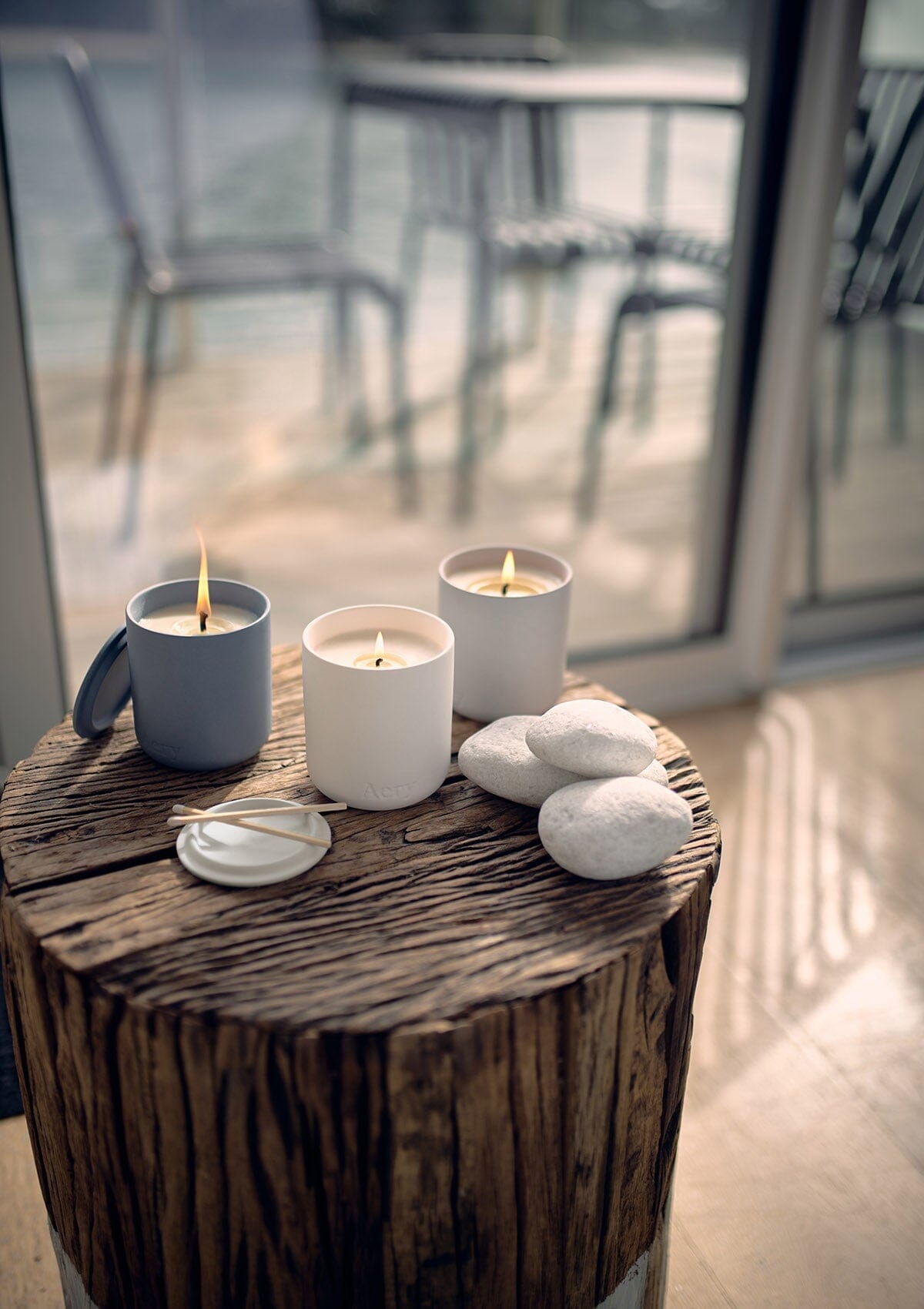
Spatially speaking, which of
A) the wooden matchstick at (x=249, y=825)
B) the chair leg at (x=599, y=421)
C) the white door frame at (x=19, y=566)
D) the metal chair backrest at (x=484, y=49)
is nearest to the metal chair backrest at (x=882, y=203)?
the chair leg at (x=599, y=421)

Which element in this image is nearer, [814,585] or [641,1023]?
[641,1023]

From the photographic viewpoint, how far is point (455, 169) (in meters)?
1.63

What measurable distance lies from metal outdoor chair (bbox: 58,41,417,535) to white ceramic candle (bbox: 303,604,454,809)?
960 millimetres

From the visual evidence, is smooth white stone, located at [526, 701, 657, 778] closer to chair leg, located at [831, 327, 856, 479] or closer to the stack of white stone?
the stack of white stone

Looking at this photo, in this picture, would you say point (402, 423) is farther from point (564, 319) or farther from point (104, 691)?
point (104, 691)

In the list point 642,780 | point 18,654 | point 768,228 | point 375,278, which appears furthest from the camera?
point 375,278

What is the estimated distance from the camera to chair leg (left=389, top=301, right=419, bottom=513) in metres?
1.87

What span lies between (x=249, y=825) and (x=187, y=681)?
0.41 ft

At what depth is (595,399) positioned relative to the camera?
6.36 feet

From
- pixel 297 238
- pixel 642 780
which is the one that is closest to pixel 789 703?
pixel 297 238

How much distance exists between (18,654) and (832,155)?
1255mm

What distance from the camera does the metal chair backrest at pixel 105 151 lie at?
1.36 m

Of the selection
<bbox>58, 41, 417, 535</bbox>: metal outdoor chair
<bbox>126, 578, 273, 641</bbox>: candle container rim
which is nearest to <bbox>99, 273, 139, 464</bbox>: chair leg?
<bbox>58, 41, 417, 535</bbox>: metal outdoor chair

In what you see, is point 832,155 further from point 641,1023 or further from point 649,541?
point 641,1023
